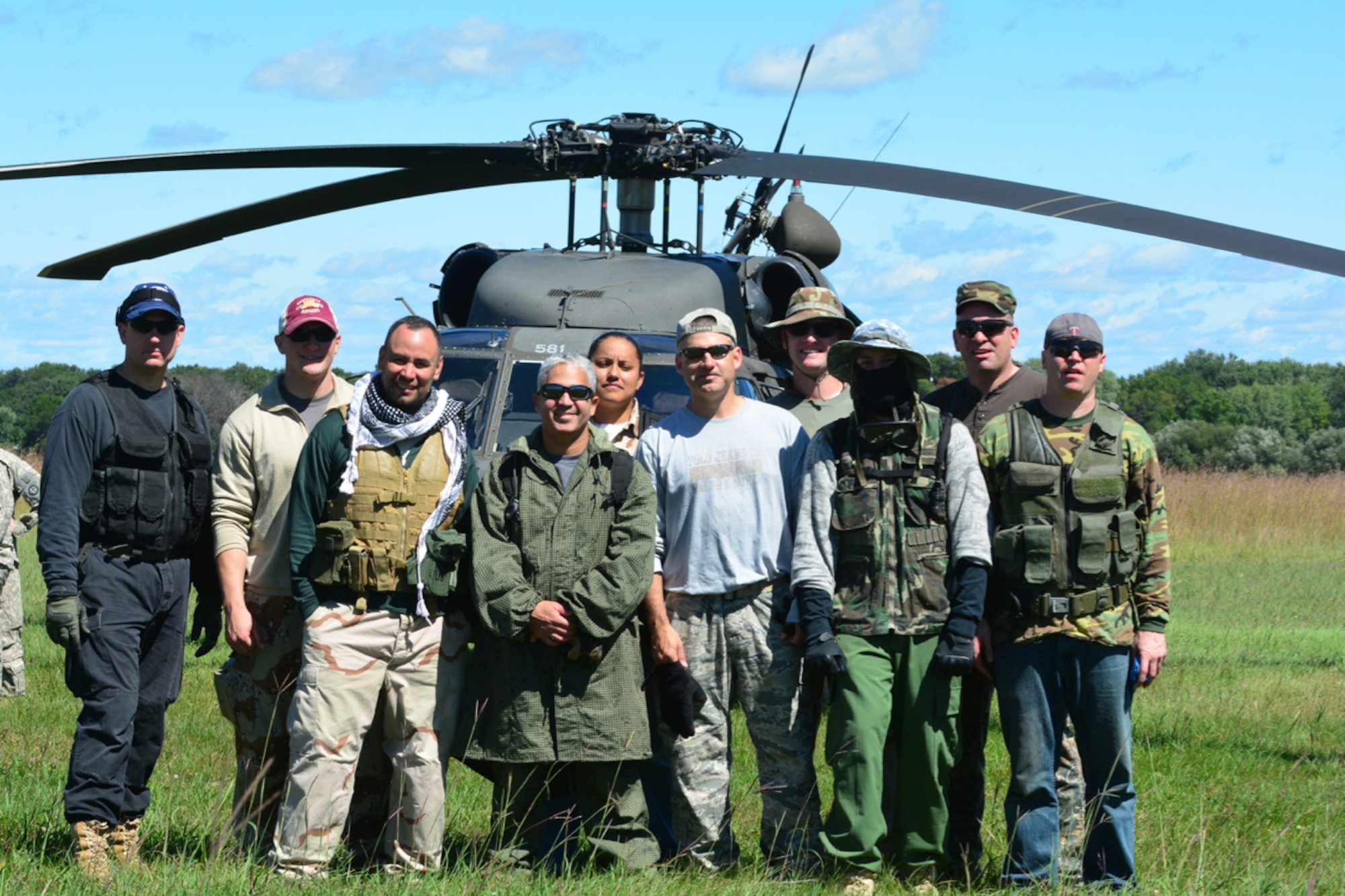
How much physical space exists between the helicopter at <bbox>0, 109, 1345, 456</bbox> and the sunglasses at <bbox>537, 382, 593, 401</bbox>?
2188 millimetres

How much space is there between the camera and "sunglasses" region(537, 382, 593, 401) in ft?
14.4

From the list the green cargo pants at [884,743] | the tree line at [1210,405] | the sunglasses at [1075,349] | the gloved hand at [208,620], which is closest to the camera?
the green cargo pants at [884,743]

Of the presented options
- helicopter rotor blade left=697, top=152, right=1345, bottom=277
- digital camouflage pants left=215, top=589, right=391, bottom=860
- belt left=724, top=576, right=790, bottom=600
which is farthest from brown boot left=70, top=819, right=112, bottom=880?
helicopter rotor blade left=697, top=152, right=1345, bottom=277

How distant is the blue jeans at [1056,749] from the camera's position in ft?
14.0

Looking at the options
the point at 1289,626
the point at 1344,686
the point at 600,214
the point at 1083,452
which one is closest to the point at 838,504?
the point at 1083,452

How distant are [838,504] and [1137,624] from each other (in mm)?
1054

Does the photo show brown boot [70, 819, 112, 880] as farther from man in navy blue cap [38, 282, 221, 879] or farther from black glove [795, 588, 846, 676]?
black glove [795, 588, 846, 676]

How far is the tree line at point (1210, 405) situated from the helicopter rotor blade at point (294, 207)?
1837 cm

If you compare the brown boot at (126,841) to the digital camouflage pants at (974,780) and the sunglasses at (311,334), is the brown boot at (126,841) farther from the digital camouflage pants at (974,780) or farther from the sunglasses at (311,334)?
the digital camouflage pants at (974,780)

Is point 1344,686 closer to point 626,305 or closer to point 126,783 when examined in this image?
point 626,305

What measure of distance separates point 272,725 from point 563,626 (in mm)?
1097

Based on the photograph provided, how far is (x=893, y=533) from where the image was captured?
14.2 feet

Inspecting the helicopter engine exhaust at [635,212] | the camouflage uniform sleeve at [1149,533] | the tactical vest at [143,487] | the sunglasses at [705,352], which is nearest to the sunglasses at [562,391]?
the sunglasses at [705,352]

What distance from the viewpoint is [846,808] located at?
4258 millimetres
